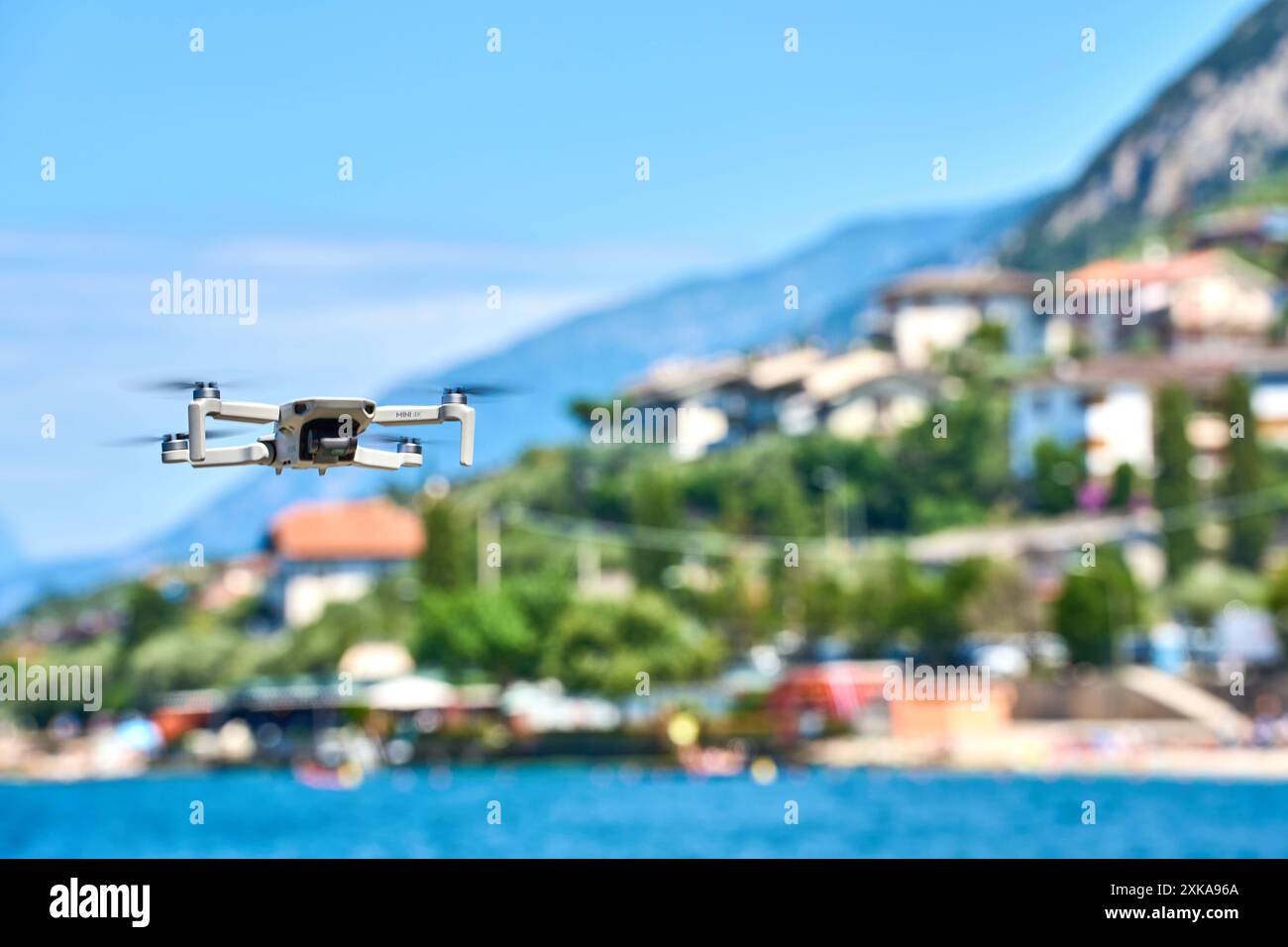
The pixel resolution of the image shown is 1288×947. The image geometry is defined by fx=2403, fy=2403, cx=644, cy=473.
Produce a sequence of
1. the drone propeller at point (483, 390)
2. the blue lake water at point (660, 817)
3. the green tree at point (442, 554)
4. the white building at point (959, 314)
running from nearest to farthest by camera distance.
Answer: the drone propeller at point (483, 390) → the blue lake water at point (660, 817) → the green tree at point (442, 554) → the white building at point (959, 314)

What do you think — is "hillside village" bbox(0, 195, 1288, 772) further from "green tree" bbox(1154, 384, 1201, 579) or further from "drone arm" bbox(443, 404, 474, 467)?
"drone arm" bbox(443, 404, 474, 467)

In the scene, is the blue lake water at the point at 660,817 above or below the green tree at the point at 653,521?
below

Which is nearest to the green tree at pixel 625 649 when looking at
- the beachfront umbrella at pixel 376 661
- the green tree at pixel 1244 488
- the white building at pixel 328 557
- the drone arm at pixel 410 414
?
the beachfront umbrella at pixel 376 661

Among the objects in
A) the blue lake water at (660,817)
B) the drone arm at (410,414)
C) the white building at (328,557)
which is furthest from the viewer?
the white building at (328,557)

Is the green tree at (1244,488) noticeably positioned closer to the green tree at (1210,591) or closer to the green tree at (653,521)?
the green tree at (1210,591)

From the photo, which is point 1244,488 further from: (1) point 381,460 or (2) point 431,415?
(1) point 381,460

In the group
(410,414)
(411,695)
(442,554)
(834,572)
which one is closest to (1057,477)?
(834,572)
